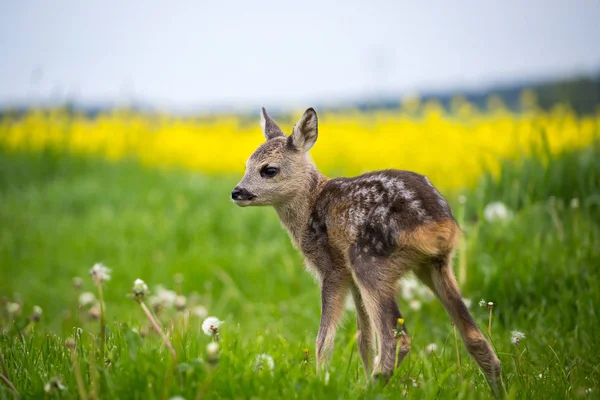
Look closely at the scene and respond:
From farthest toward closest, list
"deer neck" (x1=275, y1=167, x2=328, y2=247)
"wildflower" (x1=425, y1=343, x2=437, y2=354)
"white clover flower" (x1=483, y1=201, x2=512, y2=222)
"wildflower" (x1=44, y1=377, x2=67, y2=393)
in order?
"white clover flower" (x1=483, y1=201, x2=512, y2=222), "deer neck" (x1=275, y1=167, x2=328, y2=247), "wildflower" (x1=425, y1=343, x2=437, y2=354), "wildflower" (x1=44, y1=377, x2=67, y2=393)

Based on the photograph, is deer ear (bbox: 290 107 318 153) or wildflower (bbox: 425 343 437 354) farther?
deer ear (bbox: 290 107 318 153)

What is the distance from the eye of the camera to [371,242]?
326 centimetres

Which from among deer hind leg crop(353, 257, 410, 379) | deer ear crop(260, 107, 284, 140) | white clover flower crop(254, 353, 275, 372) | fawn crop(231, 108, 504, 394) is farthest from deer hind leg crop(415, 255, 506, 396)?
deer ear crop(260, 107, 284, 140)

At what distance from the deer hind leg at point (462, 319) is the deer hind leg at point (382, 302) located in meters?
0.28

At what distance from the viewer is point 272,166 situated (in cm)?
386

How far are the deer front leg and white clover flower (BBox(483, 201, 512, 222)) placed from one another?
9.91ft

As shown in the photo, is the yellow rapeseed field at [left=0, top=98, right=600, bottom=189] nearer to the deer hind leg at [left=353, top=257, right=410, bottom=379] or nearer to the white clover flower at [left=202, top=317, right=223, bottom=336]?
the deer hind leg at [left=353, top=257, right=410, bottom=379]

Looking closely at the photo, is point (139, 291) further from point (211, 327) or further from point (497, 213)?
point (497, 213)

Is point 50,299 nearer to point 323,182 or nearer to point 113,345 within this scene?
point 113,345

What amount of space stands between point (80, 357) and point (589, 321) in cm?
347

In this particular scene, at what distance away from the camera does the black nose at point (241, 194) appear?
3758mm

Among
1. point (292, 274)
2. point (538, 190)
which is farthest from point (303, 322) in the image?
point (538, 190)

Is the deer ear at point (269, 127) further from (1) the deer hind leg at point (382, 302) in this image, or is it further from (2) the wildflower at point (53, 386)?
(2) the wildflower at point (53, 386)

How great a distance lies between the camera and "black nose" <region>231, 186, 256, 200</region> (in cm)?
376
